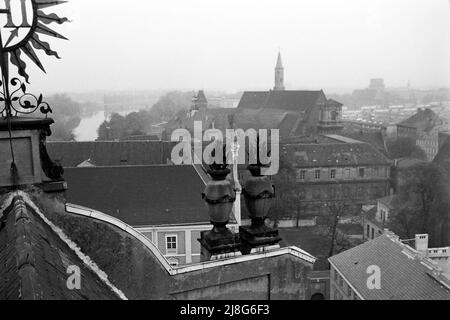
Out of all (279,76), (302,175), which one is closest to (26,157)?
(302,175)

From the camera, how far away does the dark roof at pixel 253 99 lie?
5138cm

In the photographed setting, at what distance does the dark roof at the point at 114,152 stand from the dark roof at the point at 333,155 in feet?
26.6

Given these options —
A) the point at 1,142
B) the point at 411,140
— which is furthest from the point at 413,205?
the point at 1,142

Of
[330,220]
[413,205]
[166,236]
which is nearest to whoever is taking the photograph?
[166,236]

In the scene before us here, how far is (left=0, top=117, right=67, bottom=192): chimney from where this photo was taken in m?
3.17

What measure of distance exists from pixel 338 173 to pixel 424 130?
18.0ft

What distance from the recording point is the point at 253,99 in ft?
173

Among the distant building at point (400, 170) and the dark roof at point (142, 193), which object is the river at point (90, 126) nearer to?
the dark roof at point (142, 193)

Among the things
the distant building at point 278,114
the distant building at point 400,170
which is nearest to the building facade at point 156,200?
the distant building at point 400,170

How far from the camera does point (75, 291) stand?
8.25ft

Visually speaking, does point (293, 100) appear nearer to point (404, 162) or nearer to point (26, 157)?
point (404, 162)
